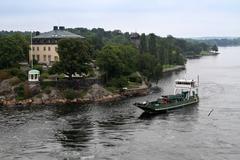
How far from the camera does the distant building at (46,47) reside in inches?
4983

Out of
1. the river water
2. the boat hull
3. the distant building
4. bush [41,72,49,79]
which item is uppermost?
the distant building

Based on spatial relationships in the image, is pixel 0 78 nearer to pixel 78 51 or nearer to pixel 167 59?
pixel 78 51

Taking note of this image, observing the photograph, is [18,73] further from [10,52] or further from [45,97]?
[45,97]

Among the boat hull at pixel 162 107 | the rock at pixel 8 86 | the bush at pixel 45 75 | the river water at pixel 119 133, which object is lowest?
the river water at pixel 119 133

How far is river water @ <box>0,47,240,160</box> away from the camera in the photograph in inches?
2253

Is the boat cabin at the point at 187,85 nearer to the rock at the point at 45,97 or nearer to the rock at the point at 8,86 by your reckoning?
the rock at the point at 45,97

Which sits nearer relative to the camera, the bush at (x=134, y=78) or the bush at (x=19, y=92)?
the bush at (x=19, y=92)

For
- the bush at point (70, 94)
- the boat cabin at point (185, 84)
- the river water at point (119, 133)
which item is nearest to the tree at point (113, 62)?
the bush at point (70, 94)

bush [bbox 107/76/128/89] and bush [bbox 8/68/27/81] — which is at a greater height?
bush [bbox 8/68/27/81]

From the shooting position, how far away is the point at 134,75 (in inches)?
4889

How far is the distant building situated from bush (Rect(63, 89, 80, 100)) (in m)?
26.8

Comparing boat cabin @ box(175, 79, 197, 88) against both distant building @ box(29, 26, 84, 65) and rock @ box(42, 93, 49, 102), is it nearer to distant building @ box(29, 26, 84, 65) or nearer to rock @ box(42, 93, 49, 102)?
rock @ box(42, 93, 49, 102)

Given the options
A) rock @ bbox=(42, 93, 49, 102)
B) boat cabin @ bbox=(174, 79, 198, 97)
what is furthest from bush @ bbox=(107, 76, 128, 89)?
rock @ bbox=(42, 93, 49, 102)

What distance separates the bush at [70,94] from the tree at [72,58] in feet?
20.6
